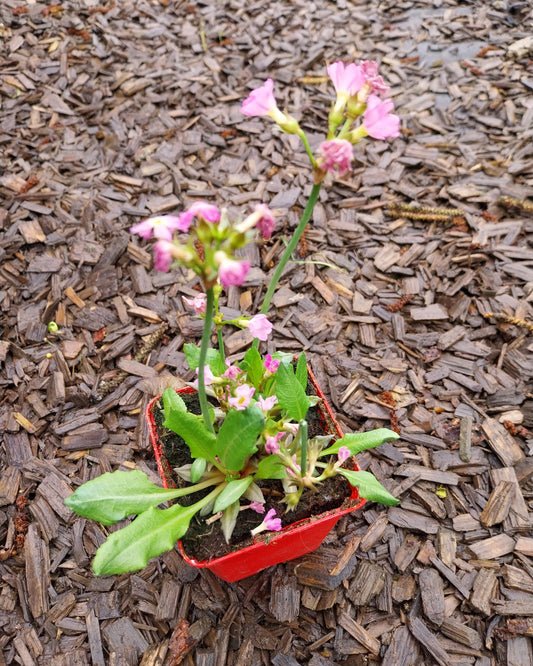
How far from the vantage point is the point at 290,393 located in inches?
59.2

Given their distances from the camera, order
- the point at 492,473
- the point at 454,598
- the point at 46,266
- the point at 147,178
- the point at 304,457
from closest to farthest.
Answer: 1. the point at 304,457
2. the point at 454,598
3. the point at 492,473
4. the point at 46,266
5. the point at 147,178

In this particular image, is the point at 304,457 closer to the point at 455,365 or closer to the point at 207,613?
the point at 207,613

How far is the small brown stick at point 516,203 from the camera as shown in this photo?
2877 mm

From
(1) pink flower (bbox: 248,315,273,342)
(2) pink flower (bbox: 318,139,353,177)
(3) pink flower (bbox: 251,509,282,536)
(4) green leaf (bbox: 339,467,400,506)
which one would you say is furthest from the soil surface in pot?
(2) pink flower (bbox: 318,139,353,177)

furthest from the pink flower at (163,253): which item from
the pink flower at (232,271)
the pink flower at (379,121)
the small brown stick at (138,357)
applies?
the small brown stick at (138,357)

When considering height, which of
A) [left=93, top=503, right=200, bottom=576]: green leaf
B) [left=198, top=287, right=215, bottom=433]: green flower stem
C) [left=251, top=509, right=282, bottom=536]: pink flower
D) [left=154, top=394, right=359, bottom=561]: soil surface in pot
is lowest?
[left=154, top=394, right=359, bottom=561]: soil surface in pot

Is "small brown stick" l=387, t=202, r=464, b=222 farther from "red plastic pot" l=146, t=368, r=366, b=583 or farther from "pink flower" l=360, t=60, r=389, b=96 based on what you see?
"pink flower" l=360, t=60, r=389, b=96

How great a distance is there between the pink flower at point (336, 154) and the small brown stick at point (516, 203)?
219 cm

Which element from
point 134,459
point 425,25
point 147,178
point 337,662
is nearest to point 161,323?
point 134,459

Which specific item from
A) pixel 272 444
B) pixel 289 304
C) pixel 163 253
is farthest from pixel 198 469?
pixel 289 304

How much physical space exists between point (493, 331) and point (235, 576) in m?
1.65

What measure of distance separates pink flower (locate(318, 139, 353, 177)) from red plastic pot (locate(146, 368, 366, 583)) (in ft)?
2.97

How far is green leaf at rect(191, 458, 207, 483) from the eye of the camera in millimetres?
1494

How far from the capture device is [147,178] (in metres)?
3.09
